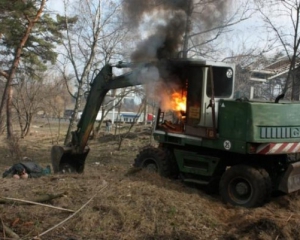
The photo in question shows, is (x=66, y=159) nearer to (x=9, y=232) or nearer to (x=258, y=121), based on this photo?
(x=258, y=121)

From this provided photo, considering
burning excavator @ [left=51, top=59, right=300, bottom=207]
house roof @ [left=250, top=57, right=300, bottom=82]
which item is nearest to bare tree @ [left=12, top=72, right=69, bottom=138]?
house roof @ [left=250, top=57, right=300, bottom=82]

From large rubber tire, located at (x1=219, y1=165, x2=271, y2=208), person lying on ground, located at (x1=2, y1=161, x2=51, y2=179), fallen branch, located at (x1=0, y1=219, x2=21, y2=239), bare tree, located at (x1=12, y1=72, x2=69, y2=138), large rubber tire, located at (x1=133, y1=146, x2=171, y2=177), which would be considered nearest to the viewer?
fallen branch, located at (x1=0, y1=219, x2=21, y2=239)

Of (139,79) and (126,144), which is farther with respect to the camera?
(126,144)

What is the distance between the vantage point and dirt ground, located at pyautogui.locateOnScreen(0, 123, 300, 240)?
579 cm

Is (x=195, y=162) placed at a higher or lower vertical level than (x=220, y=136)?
lower

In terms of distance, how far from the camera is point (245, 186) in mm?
7914

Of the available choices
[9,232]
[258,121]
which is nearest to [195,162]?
[258,121]

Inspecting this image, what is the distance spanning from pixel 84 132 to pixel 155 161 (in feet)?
6.92

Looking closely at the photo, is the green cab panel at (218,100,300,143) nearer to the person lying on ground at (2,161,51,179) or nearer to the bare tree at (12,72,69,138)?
the person lying on ground at (2,161,51,179)

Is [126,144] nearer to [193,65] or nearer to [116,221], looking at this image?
[193,65]

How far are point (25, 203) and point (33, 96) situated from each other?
26928 mm

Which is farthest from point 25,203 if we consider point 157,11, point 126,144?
point 126,144

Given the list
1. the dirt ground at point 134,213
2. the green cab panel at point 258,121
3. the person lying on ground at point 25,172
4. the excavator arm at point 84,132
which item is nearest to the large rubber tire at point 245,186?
the dirt ground at point 134,213

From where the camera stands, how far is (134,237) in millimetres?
5695
